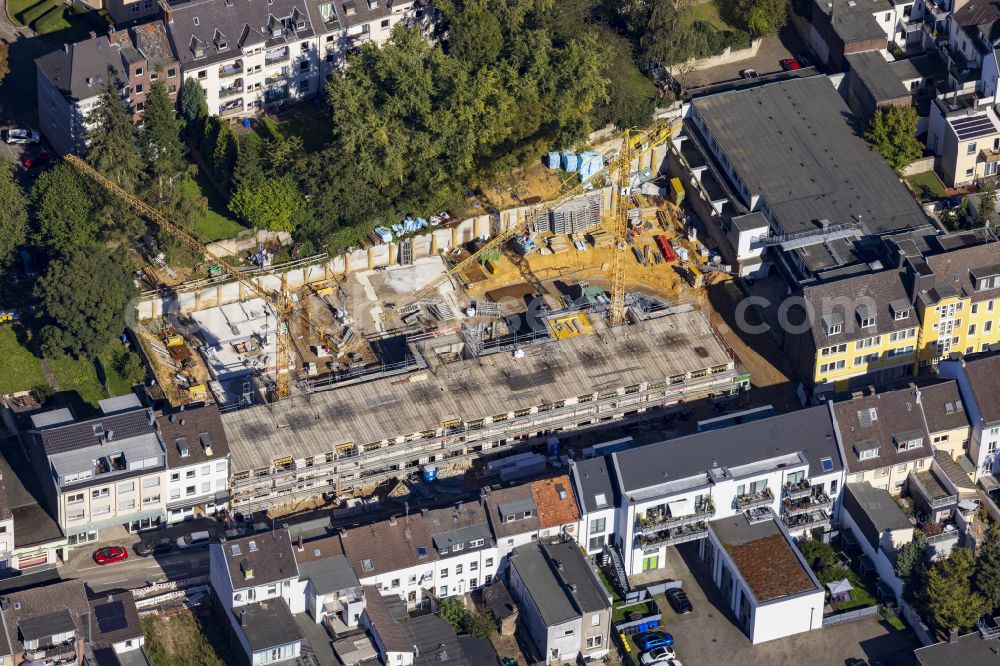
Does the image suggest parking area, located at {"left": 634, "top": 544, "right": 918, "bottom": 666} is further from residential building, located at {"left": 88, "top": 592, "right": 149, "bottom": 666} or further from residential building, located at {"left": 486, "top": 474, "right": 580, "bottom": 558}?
residential building, located at {"left": 88, "top": 592, "right": 149, "bottom": 666}

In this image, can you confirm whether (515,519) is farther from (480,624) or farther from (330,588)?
(330,588)

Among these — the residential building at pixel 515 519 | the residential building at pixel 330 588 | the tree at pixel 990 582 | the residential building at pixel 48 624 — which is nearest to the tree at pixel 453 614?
the residential building at pixel 515 519

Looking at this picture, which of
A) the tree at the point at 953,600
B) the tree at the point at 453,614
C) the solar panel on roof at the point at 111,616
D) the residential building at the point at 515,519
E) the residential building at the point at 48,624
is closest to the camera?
the residential building at the point at 48,624

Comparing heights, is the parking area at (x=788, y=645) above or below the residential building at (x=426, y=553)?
below

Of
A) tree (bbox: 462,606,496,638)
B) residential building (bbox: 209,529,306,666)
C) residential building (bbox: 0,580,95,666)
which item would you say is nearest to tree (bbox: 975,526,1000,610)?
tree (bbox: 462,606,496,638)

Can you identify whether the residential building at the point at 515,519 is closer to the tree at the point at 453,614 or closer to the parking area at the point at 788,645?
the tree at the point at 453,614

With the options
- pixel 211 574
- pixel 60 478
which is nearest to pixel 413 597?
pixel 211 574
